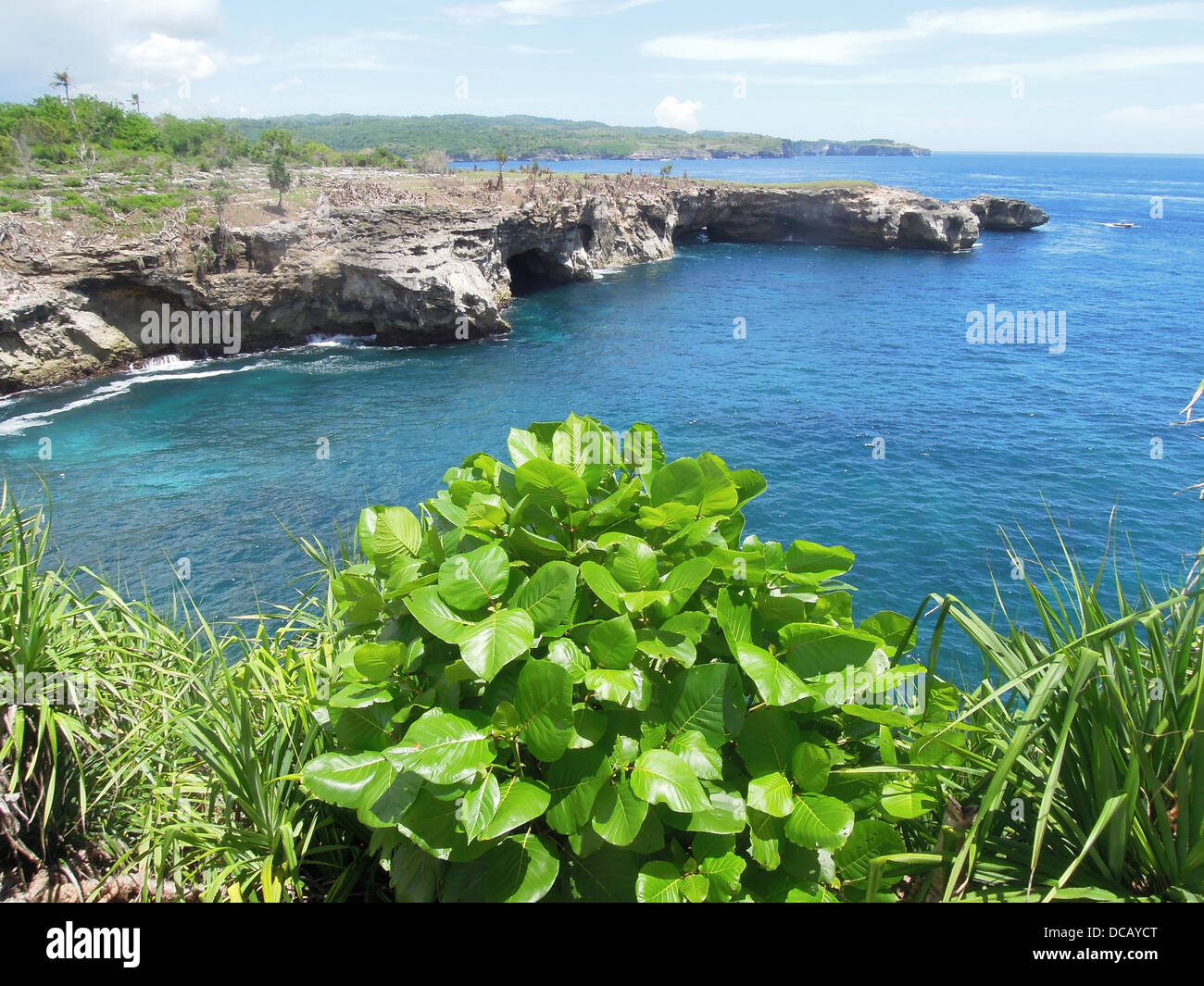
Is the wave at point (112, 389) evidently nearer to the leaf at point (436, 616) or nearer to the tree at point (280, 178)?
the tree at point (280, 178)

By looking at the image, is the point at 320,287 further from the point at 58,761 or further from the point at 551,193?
the point at 58,761

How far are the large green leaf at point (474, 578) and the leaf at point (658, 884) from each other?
1386 mm

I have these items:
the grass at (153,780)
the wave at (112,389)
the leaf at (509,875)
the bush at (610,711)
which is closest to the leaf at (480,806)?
the bush at (610,711)

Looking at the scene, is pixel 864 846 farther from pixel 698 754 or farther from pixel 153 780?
pixel 153 780

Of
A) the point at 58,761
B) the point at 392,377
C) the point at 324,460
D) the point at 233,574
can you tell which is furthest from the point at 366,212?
the point at 58,761

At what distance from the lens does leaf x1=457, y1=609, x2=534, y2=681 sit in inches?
124

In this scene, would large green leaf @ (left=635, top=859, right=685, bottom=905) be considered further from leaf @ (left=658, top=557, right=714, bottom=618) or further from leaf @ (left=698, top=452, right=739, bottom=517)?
leaf @ (left=698, top=452, right=739, bottom=517)

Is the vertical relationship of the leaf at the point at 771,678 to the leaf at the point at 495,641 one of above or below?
below

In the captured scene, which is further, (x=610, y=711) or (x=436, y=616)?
(x=610, y=711)

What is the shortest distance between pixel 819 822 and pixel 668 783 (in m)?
0.75

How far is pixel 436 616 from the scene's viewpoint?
340 cm

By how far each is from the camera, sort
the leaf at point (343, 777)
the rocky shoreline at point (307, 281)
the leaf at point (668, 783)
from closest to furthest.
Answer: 1. the leaf at point (668, 783)
2. the leaf at point (343, 777)
3. the rocky shoreline at point (307, 281)

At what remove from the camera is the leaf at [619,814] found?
126 inches

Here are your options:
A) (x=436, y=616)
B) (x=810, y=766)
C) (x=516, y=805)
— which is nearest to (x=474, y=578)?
(x=436, y=616)
